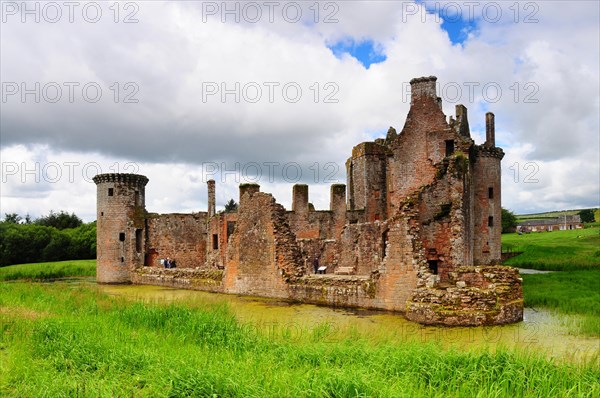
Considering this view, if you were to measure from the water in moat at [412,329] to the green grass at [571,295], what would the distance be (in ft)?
1.62

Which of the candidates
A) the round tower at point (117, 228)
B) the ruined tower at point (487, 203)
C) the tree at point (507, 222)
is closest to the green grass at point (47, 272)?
the round tower at point (117, 228)

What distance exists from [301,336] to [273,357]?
2211 millimetres

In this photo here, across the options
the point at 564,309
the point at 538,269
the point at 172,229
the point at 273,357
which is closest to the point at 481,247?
the point at 538,269

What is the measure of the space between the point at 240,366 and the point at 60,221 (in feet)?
219

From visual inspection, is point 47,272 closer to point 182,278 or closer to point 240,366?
point 182,278

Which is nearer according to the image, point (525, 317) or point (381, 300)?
point (525, 317)

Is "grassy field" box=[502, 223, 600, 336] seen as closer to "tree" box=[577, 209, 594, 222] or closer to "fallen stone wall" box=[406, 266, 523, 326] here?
"fallen stone wall" box=[406, 266, 523, 326]

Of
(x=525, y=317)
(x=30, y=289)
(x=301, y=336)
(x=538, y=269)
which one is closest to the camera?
(x=301, y=336)

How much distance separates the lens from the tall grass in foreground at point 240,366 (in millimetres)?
6633

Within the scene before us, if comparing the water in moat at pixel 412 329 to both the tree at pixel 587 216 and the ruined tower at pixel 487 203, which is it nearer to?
the ruined tower at pixel 487 203

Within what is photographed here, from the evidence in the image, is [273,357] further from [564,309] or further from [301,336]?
[564,309]

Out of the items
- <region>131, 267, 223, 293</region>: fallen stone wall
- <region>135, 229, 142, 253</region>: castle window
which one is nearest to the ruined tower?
<region>131, 267, 223, 293</region>: fallen stone wall

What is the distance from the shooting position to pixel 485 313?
47.5 ft

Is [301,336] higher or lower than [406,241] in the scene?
lower
